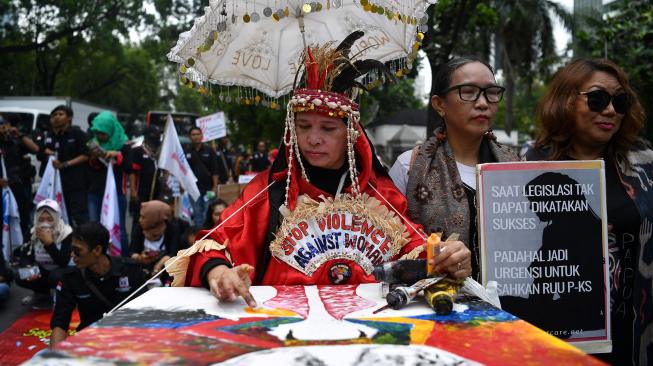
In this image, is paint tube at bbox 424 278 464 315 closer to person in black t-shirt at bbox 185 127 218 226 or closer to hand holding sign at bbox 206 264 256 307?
hand holding sign at bbox 206 264 256 307

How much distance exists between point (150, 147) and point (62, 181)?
2.12 meters

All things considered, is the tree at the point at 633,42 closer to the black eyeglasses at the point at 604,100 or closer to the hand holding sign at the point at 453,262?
the black eyeglasses at the point at 604,100

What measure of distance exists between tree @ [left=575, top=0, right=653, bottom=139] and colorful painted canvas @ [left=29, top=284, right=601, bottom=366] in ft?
21.9

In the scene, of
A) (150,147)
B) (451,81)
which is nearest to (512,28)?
(150,147)

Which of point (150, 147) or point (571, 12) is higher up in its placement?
point (571, 12)

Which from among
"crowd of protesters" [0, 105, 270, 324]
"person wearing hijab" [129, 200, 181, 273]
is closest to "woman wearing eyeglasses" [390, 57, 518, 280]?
"crowd of protesters" [0, 105, 270, 324]

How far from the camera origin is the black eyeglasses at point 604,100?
287cm

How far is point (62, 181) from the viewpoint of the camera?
7.93 meters

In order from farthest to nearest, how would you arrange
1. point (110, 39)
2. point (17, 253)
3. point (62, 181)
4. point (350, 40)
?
point (110, 39) < point (62, 181) < point (17, 253) < point (350, 40)

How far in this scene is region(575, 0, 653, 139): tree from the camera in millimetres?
7590

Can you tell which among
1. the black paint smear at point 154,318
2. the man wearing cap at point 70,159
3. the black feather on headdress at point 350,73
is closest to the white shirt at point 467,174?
the black feather on headdress at point 350,73

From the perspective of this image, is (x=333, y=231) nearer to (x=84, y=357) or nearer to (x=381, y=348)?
(x=381, y=348)

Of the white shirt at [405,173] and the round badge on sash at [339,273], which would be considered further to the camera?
the white shirt at [405,173]

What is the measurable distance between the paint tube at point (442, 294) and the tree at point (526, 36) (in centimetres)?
2756
